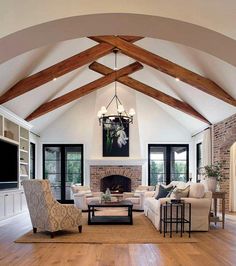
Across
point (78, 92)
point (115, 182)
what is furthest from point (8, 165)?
point (115, 182)

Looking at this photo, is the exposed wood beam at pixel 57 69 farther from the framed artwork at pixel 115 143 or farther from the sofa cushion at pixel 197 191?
the framed artwork at pixel 115 143

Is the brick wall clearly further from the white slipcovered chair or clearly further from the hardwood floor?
the hardwood floor

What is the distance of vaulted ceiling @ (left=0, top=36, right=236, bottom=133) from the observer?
24.6 ft

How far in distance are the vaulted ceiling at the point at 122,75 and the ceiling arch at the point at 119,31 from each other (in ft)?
13.0

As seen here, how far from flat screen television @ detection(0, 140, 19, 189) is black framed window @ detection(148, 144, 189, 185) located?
527 cm

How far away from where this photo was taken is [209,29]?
2646mm

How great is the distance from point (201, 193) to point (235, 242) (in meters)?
1.39

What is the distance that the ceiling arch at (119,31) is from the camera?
8.73 feet

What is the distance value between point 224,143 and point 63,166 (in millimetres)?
5849

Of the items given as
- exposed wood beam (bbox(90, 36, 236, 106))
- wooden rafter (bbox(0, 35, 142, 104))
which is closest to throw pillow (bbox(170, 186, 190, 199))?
exposed wood beam (bbox(90, 36, 236, 106))

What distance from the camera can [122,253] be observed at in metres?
5.11

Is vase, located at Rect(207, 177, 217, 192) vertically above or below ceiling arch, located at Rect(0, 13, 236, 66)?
below

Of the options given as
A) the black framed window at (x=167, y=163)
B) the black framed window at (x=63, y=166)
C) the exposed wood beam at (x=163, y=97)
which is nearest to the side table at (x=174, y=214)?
the exposed wood beam at (x=163, y=97)

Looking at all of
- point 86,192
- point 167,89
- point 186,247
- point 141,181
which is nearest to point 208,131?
point 167,89
